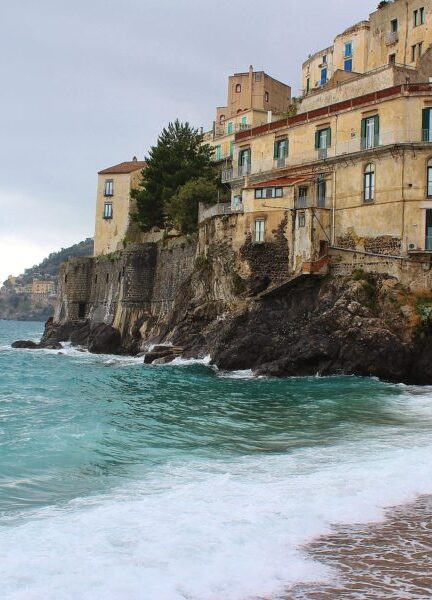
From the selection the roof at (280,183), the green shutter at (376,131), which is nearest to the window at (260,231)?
the roof at (280,183)

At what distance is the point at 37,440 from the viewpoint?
59.3ft

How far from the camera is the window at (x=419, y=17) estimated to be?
49812 mm

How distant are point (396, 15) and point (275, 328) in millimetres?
29208

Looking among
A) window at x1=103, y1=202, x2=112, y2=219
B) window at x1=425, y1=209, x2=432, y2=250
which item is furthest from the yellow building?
window at x1=103, y1=202, x2=112, y2=219

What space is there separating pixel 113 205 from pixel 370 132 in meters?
35.1

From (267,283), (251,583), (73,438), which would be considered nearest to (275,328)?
(267,283)

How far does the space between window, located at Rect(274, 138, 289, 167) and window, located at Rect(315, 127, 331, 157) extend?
282 cm

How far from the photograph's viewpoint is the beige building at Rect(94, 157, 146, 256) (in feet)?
216

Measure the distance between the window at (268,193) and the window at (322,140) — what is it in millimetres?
3313

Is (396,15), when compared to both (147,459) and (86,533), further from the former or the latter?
(86,533)

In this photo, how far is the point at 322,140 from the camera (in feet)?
131

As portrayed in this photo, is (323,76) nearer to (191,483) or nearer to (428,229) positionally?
(428,229)

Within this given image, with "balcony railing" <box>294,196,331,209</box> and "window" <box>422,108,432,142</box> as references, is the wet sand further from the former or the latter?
"balcony railing" <box>294,196,331,209</box>

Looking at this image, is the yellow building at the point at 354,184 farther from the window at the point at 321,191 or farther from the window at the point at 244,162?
the window at the point at 244,162
